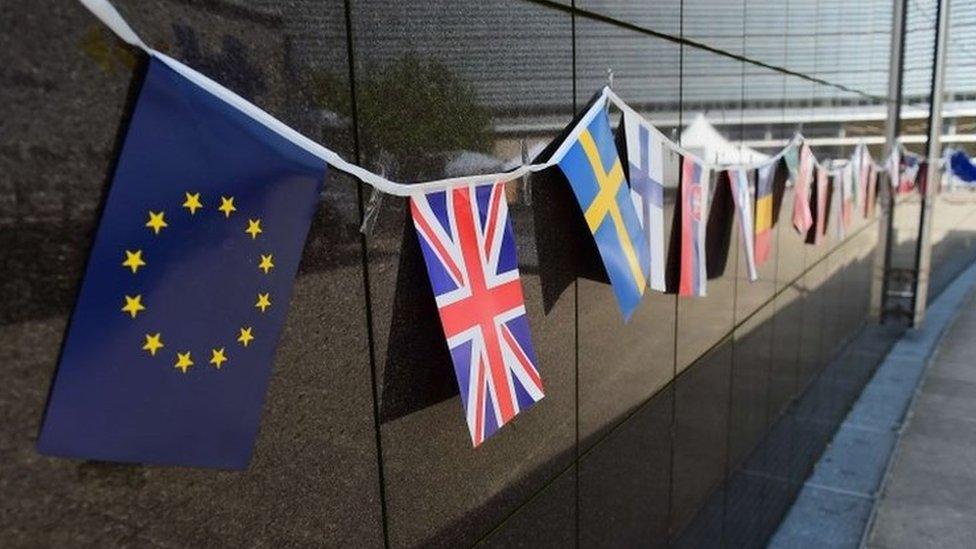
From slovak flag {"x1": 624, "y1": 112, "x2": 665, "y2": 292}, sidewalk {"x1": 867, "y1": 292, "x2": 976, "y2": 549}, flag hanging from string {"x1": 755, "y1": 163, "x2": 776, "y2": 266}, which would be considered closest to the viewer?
slovak flag {"x1": 624, "y1": 112, "x2": 665, "y2": 292}

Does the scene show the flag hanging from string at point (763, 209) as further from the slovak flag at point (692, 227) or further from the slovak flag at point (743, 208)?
the slovak flag at point (692, 227)

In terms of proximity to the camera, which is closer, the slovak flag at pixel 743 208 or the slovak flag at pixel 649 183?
the slovak flag at pixel 649 183

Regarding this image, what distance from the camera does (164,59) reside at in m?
1.17

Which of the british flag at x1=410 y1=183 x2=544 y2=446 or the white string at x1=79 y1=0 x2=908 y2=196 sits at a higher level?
the white string at x1=79 y1=0 x2=908 y2=196

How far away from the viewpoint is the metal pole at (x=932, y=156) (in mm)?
9359

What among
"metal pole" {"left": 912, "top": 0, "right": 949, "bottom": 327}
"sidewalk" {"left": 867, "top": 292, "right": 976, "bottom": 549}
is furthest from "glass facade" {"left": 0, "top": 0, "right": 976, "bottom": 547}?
"metal pole" {"left": 912, "top": 0, "right": 949, "bottom": 327}

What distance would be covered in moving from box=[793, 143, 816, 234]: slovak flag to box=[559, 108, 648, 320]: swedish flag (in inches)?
101

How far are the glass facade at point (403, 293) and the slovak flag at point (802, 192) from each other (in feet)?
1.34

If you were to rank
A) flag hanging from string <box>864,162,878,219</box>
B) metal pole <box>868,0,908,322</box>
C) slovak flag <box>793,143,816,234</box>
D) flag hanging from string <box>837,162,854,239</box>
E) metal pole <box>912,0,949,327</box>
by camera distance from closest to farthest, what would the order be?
slovak flag <box>793,143,816,234</box>, flag hanging from string <box>837,162,854,239</box>, flag hanging from string <box>864,162,878,219</box>, metal pole <box>868,0,908,322</box>, metal pole <box>912,0,949,327</box>

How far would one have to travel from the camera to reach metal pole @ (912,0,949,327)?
9.36 m

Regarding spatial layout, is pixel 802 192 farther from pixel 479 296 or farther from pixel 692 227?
pixel 479 296

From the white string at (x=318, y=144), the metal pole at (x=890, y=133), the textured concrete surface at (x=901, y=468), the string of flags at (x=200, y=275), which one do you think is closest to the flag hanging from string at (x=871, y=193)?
the metal pole at (x=890, y=133)

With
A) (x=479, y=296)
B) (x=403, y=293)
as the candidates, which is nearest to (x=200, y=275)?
(x=403, y=293)

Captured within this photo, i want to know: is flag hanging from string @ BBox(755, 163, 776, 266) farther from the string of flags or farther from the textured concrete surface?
the string of flags
